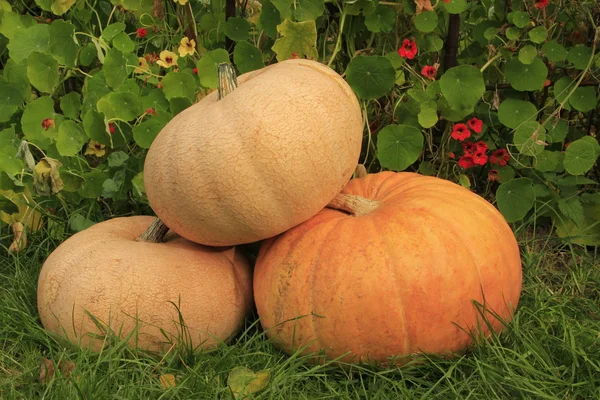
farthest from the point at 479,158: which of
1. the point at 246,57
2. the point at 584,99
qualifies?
the point at 246,57

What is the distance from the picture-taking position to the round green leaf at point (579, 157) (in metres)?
2.32

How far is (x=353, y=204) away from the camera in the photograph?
197 centimetres

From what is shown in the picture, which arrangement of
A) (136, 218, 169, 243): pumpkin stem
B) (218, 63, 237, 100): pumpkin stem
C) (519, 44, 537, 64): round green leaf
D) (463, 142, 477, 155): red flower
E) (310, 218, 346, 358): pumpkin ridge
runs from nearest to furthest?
(310, 218, 346, 358): pumpkin ridge < (218, 63, 237, 100): pumpkin stem < (136, 218, 169, 243): pumpkin stem < (519, 44, 537, 64): round green leaf < (463, 142, 477, 155): red flower

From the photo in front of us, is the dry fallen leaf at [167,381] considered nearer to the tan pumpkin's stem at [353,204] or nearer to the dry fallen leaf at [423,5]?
the tan pumpkin's stem at [353,204]

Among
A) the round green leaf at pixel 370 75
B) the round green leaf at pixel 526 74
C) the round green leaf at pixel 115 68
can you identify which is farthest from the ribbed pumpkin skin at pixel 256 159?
the round green leaf at pixel 526 74

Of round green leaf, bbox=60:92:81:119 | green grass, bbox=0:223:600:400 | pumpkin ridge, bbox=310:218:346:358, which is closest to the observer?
green grass, bbox=0:223:600:400

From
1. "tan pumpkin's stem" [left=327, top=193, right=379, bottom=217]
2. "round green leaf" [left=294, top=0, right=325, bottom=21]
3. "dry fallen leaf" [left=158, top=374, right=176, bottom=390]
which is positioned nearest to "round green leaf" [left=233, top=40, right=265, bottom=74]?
"round green leaf" [left=294, top=0, right=325, bottom=21]

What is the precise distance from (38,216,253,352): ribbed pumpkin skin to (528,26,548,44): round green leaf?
1258mm

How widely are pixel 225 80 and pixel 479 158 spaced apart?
3.27 feet

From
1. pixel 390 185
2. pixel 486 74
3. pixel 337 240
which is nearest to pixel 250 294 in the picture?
pixel 337 240

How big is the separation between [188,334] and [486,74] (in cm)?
145

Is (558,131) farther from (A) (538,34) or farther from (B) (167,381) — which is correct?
(B) (167,381)

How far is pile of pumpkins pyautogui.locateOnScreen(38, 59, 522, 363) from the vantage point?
5.74 feet

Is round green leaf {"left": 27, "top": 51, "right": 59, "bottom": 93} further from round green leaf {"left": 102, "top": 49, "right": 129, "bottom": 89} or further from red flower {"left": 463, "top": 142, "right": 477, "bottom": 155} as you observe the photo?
red flower {"left": 463, "top": 142, "right": 477, "bottom": 155}
